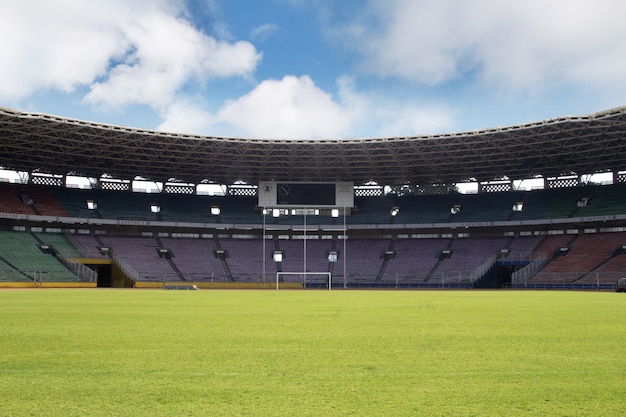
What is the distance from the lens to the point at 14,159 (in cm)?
5409

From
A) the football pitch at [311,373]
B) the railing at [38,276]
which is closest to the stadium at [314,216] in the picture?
the railing at [38,276]

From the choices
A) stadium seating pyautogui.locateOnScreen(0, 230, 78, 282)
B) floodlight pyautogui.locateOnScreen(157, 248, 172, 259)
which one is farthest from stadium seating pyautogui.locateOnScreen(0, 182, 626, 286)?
floodlight pyautogui.locateOnScreen(157, 248, 172, 259)

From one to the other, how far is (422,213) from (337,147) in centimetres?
1708

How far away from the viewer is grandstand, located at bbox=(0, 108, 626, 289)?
4909cm

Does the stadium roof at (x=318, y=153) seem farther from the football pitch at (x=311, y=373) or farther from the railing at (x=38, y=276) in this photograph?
the football pitch at (x=311, y=373)

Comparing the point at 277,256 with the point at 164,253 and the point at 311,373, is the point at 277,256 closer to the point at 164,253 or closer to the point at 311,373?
the point at 164,253

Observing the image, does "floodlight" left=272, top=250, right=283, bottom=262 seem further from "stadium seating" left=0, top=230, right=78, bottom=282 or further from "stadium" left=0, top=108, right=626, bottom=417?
"stadium seating" left=0, top=230, right=78, bottom=282

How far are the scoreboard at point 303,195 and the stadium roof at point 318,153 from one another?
1.17 metres

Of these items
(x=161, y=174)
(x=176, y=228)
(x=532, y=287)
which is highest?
(x=161, y=174)

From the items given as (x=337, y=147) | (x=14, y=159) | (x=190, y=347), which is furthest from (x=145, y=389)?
(x=14, y=159)

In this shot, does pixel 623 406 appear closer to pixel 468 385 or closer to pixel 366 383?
pixel 468 385

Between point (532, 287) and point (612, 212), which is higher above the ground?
point (612, 212)

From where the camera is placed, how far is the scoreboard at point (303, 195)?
6225 centimetres

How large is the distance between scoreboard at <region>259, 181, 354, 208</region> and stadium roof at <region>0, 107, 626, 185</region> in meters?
1.17
